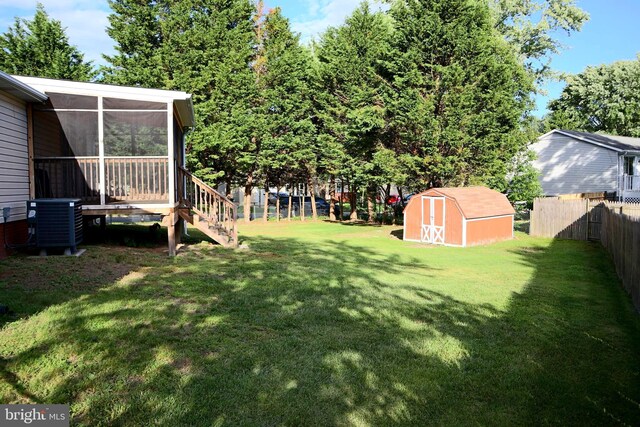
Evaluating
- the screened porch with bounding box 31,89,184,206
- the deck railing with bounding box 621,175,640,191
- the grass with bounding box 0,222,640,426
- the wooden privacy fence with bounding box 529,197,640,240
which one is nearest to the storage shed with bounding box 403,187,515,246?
the wooden privacy fence with bounding box 529,197,640,240

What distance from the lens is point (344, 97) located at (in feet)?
86.7

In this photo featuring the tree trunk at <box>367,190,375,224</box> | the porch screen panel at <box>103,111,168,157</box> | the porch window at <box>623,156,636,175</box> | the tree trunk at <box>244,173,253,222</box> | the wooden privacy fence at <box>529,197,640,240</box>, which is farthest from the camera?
the porch window at <box>623,156,636,175</box>

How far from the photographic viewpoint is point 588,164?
31.6 metres

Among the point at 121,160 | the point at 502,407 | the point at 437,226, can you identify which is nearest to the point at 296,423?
Answer: the point at 502,407

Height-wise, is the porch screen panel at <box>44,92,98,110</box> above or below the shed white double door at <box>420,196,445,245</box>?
above

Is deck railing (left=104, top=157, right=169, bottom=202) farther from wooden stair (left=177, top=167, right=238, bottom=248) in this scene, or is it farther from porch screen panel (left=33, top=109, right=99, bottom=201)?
wooden stair (left=177, top=167, right=238, bottom=248)

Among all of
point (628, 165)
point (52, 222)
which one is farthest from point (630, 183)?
point (52, 222)

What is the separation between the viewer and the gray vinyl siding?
8.84 m

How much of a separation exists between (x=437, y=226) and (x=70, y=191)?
518 inches

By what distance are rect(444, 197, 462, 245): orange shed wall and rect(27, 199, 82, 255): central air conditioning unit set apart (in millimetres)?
13260

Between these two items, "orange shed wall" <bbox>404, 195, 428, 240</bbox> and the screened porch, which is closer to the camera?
the screened porch

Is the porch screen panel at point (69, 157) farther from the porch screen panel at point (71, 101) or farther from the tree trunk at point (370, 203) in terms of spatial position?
the tree trunk at point (370, 203)

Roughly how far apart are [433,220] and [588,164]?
20168 millimetres

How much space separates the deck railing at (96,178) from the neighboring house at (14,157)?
0.56m
